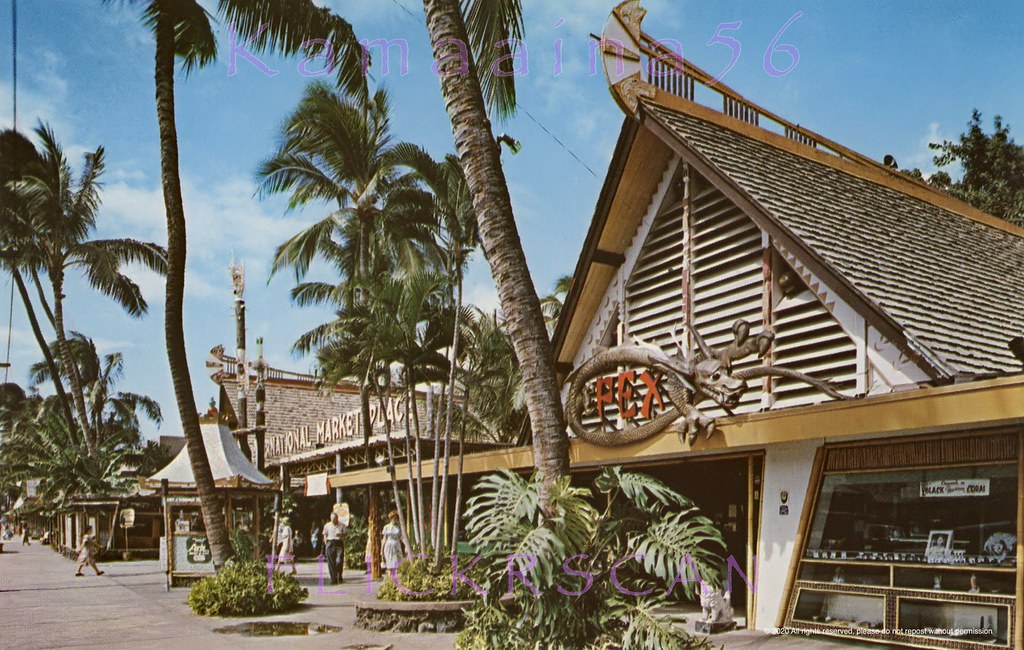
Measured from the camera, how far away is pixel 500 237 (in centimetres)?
871

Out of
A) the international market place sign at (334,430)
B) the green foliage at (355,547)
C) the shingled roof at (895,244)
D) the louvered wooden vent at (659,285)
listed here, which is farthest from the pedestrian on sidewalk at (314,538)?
the shingled roof at (895,244)

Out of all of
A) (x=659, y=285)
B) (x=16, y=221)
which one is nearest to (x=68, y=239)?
(x=16, y=221)

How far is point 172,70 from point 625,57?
7639 millimetres

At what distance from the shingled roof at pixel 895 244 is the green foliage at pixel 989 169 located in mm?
9799

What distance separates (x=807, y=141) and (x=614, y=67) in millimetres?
4688

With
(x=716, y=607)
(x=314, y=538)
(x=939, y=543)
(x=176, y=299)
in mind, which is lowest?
(x=314, y=538)

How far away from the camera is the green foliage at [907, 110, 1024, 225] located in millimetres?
26828

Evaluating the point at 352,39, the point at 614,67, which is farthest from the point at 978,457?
the point at 352,39

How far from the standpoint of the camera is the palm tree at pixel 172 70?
15.5 meters

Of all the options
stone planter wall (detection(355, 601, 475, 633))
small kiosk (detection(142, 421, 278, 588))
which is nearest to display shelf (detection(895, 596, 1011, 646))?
stone planter wall (detection(355, 601, 475, 633))

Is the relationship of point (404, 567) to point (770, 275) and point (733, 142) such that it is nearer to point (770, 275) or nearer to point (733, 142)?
point (770, 275)

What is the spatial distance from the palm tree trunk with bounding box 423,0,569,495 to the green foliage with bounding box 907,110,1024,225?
20781 millimetres

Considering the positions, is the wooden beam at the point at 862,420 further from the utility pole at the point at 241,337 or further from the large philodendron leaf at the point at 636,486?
the utility pole at the point at 241,337

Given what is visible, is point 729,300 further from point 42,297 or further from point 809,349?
point 42,297
